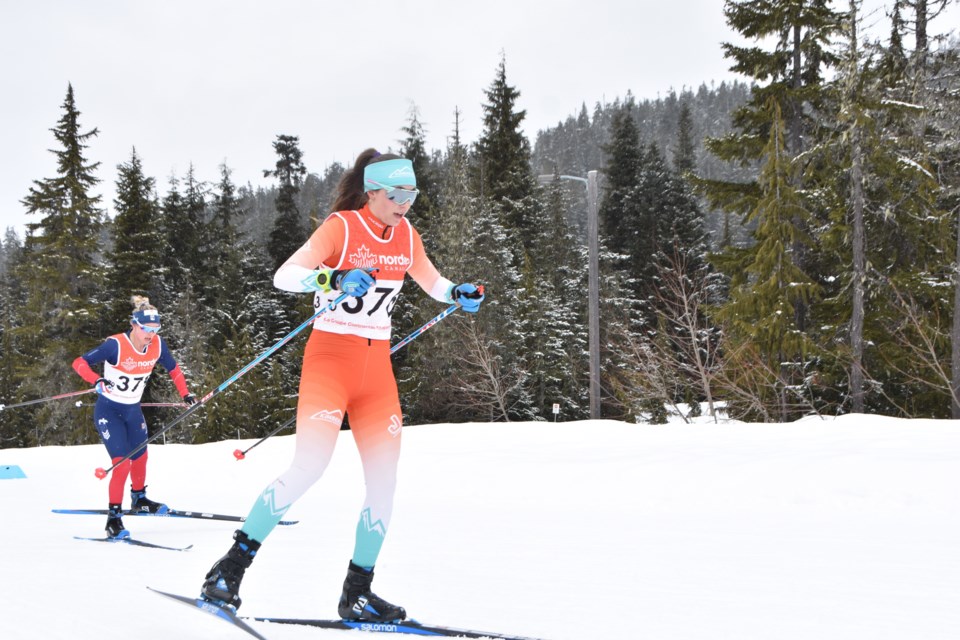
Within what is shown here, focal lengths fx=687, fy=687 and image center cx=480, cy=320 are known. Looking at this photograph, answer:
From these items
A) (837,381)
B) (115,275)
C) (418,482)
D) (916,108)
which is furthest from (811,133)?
(115,275)

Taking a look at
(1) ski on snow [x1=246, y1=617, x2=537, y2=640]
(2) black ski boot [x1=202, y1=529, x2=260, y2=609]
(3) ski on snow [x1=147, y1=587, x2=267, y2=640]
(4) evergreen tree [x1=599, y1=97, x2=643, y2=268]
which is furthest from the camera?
(4) evergreen tree [x1=599, y1=97, x2=643, y2=268]

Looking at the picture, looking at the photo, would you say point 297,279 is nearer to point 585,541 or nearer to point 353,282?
point 353,282

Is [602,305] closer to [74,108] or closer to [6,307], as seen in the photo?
[74,108]

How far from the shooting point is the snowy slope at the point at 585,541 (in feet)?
10.9

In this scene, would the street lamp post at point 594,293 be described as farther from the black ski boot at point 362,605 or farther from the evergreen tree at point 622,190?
the evergreen tree at point 622,190

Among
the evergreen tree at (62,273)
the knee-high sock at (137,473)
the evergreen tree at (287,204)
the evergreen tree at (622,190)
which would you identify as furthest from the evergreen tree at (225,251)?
the knee-high sock at (137,473)

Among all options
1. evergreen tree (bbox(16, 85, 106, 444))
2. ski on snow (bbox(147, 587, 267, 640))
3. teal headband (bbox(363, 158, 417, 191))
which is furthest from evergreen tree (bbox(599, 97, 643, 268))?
ski on snow (bbox(147, 587, 267, 640))

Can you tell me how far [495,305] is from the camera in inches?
1080

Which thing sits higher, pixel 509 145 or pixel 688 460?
pixel 509 145

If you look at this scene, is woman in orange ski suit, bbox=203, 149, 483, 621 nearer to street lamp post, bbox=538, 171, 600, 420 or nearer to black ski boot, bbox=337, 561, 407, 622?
black ski boot, bbox=337, 561, 407, 622

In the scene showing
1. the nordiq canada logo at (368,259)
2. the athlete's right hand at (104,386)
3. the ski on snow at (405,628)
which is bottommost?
the ski on snow at (405,628)

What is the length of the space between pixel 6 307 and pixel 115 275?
2193 centimetres

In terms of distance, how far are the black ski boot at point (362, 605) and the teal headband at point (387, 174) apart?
1.81 metres

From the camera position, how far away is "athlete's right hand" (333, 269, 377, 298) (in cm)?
289
